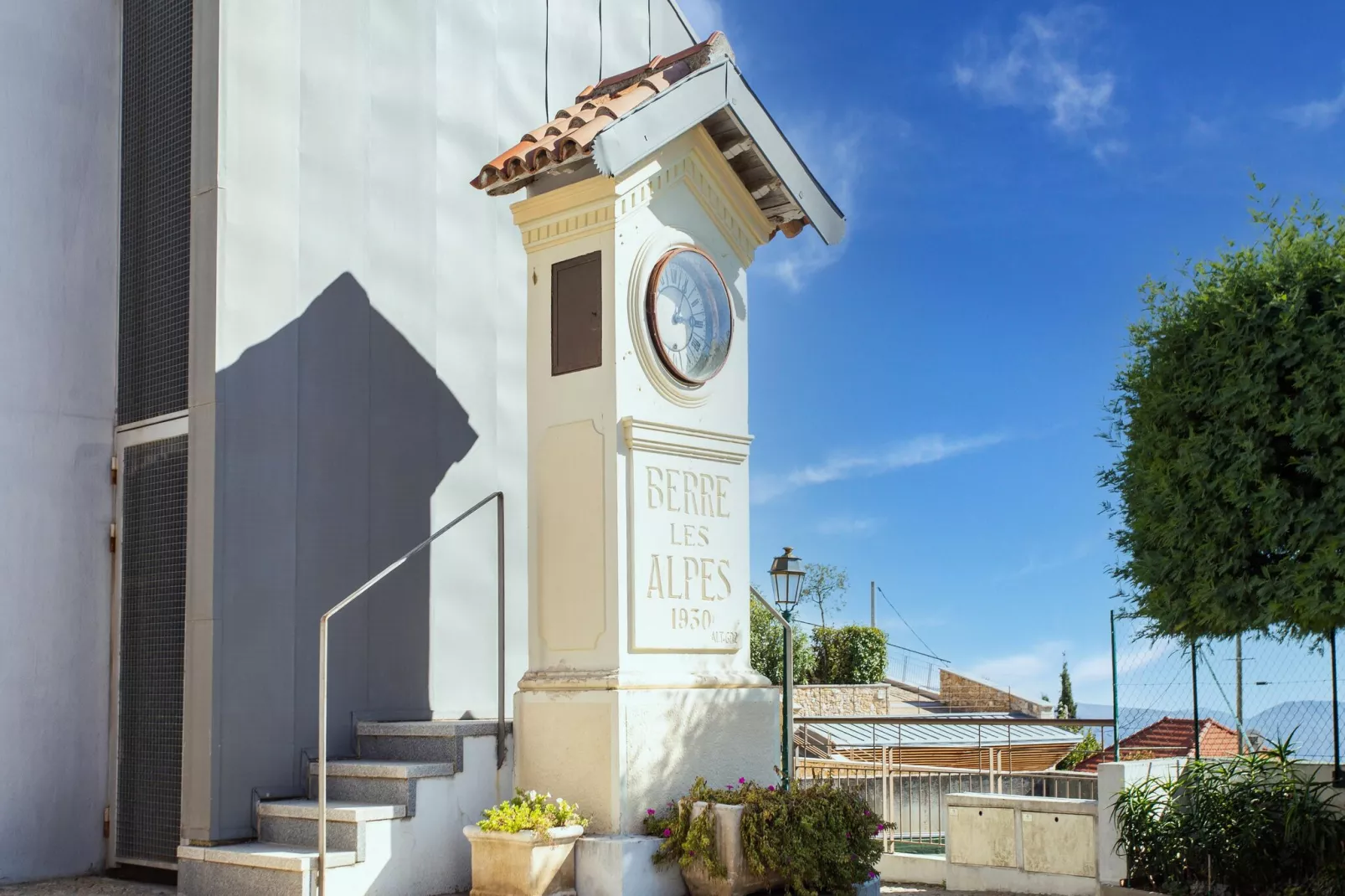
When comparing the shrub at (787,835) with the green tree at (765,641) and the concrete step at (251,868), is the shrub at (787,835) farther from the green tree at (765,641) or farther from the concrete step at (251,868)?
the green tree at (765,641)

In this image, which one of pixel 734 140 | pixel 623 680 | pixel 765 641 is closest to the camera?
pixel 623 680

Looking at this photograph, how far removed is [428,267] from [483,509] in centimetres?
173

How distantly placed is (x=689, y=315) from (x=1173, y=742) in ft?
38.1

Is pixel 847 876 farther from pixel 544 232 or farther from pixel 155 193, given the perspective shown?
pixel 155 193

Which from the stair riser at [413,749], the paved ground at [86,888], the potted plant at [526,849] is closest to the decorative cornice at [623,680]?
the stair riser at [413,749]

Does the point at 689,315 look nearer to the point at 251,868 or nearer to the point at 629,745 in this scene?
the point at 629,745

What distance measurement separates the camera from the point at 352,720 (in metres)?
7.74

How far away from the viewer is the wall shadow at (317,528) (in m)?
7.13

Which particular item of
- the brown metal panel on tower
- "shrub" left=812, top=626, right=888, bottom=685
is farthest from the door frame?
"shrub" left=812, top=626, right=888, bottom=685

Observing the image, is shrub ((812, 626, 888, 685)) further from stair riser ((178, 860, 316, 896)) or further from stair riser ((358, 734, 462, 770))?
stair riser ((178, 860, 316, 896))

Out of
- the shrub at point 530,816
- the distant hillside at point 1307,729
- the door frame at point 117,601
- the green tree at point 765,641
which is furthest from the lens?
the green tree at point 765,641

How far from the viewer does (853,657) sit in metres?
31.3

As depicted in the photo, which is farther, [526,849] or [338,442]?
[338,442]

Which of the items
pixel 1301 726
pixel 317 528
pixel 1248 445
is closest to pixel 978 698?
pixel 1301 726
